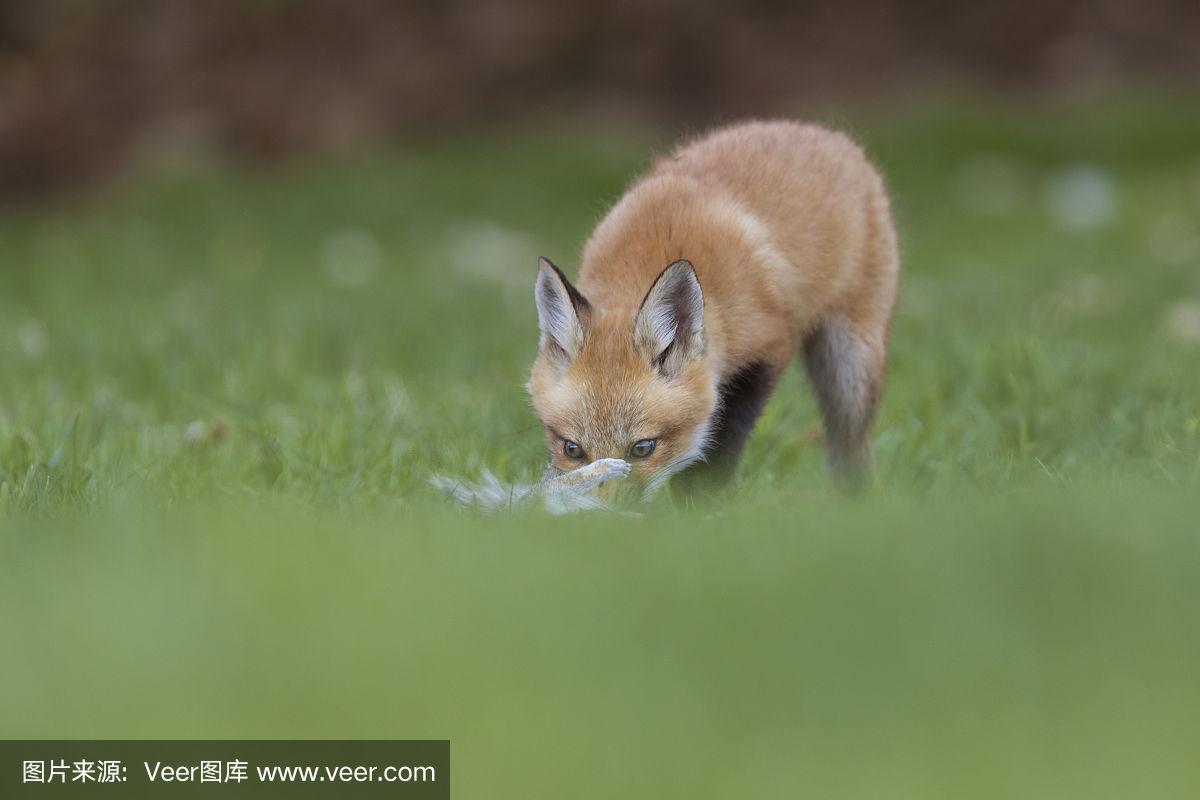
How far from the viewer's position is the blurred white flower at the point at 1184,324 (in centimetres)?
696

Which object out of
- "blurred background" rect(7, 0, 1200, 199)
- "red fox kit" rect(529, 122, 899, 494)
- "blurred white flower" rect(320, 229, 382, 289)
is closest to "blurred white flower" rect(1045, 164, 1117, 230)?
"blurred background" rect(7, 0, 1200, 199)

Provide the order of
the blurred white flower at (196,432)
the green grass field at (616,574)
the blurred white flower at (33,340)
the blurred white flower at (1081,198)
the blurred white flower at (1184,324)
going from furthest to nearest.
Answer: the blurred white flower at (1081,198)
the blurred white flower at (33,340)
the blurred white flower at (1184,324)
the blurred white flower at (196,432)
the green grass field at (616,574)

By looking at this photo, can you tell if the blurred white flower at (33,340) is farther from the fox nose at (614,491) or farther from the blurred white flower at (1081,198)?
the blurred white flower at (1081,198)

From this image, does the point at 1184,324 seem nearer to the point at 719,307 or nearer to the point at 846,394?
the point at 846,394

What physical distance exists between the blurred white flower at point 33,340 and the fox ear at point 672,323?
4192mm

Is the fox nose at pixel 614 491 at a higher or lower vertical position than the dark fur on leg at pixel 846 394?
lower

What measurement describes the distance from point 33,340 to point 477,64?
8.39 metres

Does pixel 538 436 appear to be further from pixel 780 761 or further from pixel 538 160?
pixel 538 160

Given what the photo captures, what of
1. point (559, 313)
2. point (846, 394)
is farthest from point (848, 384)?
point (559, 313)

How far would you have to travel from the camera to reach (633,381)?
429 centimetres

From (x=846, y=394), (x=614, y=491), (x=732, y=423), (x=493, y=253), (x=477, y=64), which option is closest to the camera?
(x=614, y=491)

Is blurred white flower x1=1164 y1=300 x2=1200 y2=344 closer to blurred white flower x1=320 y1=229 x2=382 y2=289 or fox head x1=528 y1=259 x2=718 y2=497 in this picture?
fox head x1=528 y1=259 x2=718 y2=497

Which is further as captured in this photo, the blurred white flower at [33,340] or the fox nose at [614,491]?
the blurred white flower at [33,340]

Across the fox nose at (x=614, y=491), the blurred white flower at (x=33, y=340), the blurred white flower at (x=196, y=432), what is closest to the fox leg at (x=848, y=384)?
the fox nose at (x=614, y=491)
